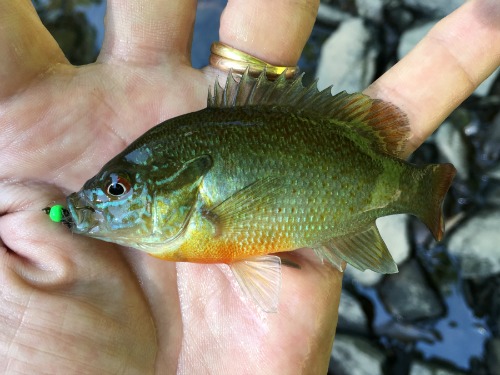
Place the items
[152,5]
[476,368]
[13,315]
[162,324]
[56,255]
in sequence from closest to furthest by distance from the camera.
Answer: [13,315], [56,255], [162,324], [152,5], [476,368]

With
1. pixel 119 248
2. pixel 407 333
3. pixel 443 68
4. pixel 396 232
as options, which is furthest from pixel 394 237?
pixel 119 248

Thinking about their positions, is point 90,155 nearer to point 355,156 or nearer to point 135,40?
point 135,40

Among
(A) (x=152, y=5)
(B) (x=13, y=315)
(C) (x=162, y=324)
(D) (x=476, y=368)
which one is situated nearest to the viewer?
(B) (x=13, y=315)

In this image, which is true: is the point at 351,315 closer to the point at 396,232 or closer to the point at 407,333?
the point at 407,333

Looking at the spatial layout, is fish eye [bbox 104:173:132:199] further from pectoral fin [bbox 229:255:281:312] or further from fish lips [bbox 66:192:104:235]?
pectoral fin [bbox 229:255:281:312]

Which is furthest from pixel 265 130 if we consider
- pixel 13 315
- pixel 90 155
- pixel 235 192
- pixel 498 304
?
pixel 498 304

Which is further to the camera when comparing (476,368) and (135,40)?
(476,368)

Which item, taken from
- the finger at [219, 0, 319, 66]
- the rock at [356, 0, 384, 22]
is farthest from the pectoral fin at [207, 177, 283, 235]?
the rock at [356, 0, 384, 22]

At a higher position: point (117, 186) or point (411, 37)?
point (411, 37)
